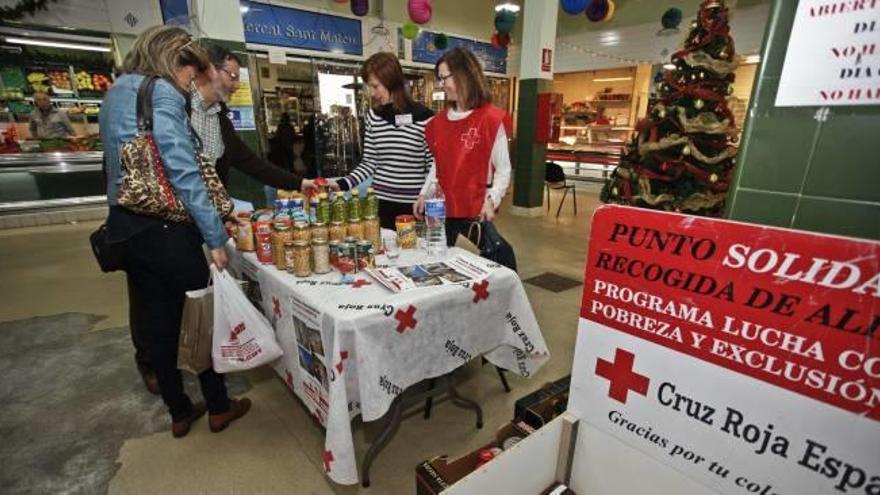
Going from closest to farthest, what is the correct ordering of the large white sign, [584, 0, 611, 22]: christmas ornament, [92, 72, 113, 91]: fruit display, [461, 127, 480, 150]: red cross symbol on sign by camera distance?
the large white sign
[461, 127, 480, 150]: red cross symbol on sign
[92, 72, 113, 91]: fruit display
[584, 0, 611, 22]: christmas ornament

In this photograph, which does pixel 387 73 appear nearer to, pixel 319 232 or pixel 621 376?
pixel 319 232

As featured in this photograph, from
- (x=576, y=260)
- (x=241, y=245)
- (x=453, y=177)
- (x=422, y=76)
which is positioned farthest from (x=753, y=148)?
(x=422, y=76)

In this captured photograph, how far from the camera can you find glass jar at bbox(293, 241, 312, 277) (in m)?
1.52

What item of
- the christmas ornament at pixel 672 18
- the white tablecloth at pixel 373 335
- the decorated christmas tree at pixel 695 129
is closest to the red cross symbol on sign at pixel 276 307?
the white tablecloth at pixel 373 335

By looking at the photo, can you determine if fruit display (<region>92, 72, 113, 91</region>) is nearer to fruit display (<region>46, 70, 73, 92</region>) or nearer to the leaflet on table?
fruit display (<region>46, 70, 73, 92</region>)

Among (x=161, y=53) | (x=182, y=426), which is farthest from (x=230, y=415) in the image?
(x=161, y=53)

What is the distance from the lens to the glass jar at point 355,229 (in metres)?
1.71

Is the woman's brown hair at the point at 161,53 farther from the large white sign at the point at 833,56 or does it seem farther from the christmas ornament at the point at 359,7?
the christmas ornament at the point at 359,7

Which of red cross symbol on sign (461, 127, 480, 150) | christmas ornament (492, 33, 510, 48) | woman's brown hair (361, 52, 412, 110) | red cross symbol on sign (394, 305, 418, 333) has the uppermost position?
christmas ornament (492, 33, 510, 48)

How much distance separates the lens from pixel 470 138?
6.40 ft

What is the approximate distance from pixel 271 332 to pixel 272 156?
14.1ft

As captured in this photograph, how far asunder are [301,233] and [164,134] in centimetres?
54

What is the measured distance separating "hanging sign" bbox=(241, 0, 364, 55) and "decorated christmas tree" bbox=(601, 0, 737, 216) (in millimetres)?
5311

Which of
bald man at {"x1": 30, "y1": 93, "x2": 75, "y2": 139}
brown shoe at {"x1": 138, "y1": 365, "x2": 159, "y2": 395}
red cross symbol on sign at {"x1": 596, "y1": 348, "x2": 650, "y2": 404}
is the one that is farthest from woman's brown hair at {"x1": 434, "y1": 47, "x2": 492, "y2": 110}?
bald man at {"x1": 30, "y1": 93, "x2": 75, "y2": 139}
